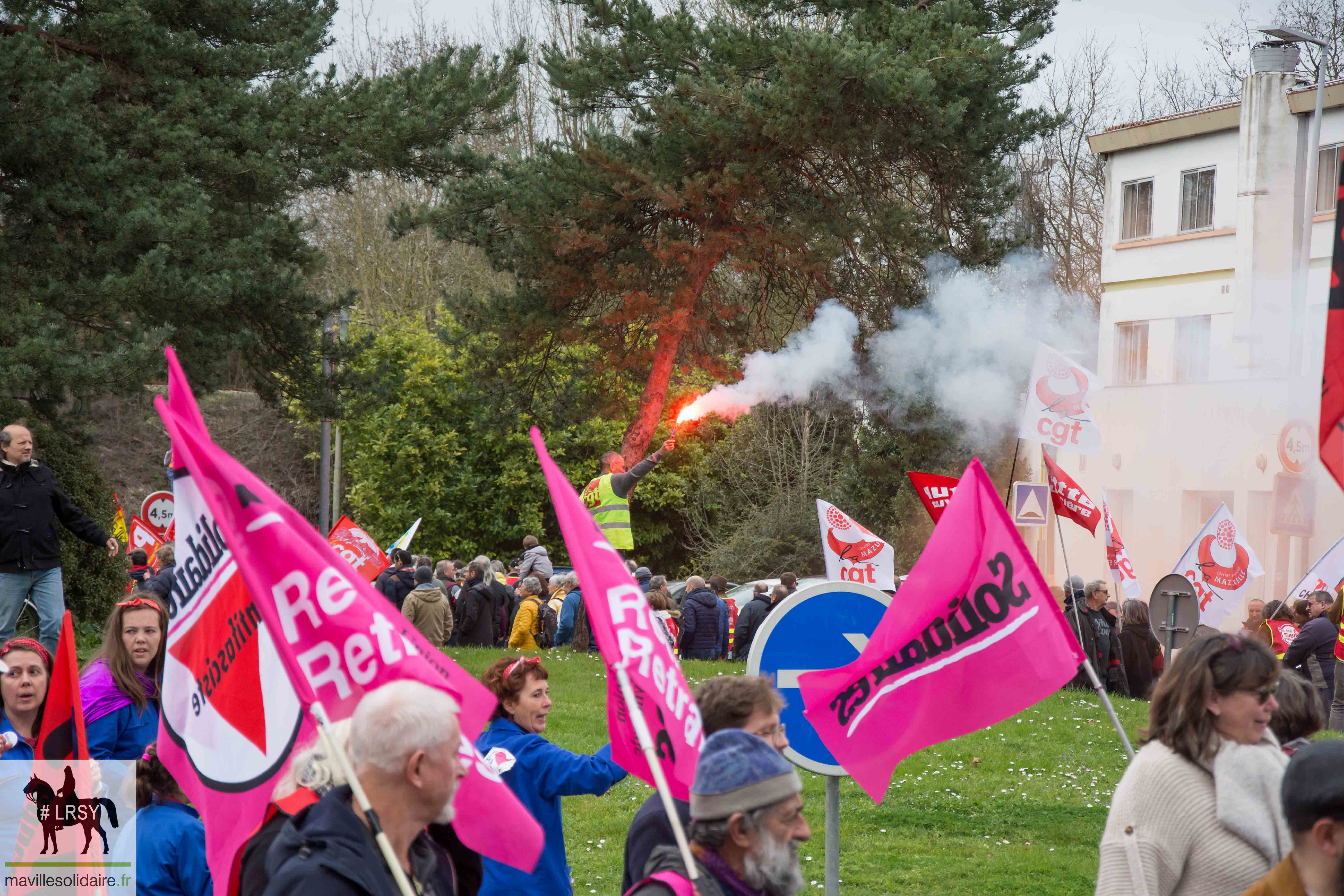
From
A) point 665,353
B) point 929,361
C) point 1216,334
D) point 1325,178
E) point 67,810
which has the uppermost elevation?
point 1325,178

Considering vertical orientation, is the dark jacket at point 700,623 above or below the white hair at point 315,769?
below

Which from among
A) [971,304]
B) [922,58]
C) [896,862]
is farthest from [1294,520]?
[896,862]

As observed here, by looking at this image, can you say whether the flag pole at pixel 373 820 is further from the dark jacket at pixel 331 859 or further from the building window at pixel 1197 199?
the building window at pixel 1197 199

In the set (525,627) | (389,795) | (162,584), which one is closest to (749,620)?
(525,627)

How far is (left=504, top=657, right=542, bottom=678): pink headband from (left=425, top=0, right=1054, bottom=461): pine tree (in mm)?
14148

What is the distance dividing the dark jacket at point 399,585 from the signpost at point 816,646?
1242 centimetres

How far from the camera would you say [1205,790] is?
3.62 meters

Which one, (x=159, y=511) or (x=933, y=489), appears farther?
(x=159, y=511)

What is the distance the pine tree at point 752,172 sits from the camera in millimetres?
18484

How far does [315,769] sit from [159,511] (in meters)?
14.5

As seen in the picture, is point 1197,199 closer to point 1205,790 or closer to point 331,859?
point 1205,790

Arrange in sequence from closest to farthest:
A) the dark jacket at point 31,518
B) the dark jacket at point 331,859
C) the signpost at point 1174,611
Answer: the dark jacket at point 331,859
the dark jacket at point 31,518
the signpost at point 1174,611

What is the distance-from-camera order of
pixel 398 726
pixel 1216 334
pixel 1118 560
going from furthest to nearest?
1. pixel 1216 334
2. pixel 1118 560
3. pixel 398 726

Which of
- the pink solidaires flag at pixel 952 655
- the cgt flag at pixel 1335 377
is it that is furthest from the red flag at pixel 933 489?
the cgt flag at pixel 1335 377
